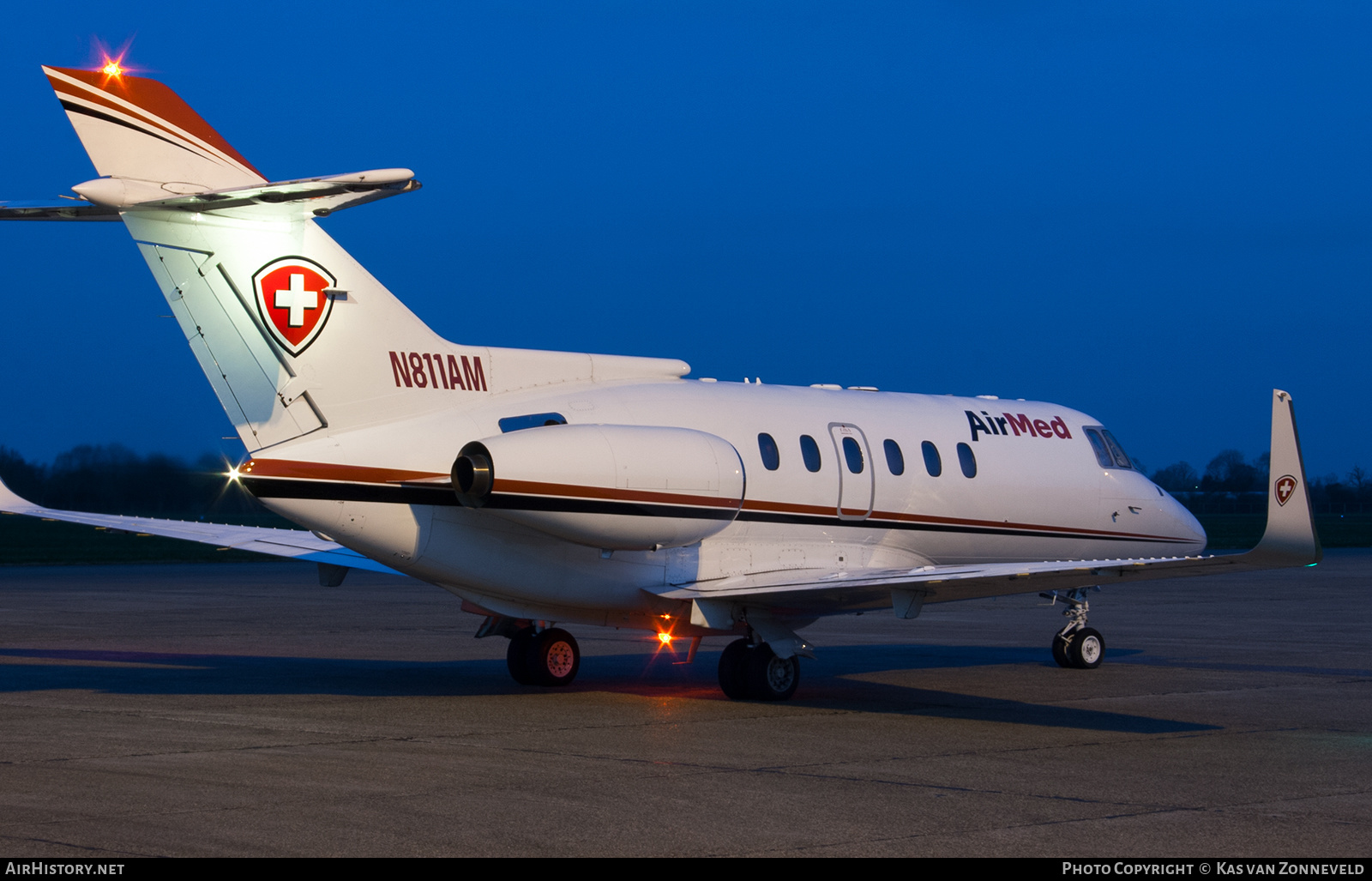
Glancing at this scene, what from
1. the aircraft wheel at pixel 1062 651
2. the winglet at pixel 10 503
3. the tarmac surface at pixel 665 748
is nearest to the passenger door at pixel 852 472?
the tarmac surface at pixel 665 748

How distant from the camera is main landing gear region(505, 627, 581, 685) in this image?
53.5 feet

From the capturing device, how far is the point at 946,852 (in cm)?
797

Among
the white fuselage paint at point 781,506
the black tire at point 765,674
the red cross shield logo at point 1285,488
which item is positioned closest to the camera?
the red cross shield logo at point 1285,488

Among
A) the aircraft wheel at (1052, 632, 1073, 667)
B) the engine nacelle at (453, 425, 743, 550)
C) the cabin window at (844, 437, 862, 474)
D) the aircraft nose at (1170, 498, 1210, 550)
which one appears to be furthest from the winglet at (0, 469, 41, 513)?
the aircraft nose at (1170, 498, 1210, 550)

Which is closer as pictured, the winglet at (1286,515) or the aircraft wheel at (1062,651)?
the winglet at (1286,515)

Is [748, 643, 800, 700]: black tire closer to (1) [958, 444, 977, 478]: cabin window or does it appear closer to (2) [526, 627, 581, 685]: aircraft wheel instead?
(2) [526, 627, 581, 685]: aircraft wheel

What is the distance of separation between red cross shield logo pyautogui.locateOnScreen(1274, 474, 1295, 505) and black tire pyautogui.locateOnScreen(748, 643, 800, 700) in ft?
17.5

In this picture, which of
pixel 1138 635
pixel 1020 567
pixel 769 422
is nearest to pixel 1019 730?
pixel 1020 567

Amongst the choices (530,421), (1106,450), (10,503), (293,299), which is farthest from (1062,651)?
(10,503)

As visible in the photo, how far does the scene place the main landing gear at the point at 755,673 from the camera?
49.5 feet

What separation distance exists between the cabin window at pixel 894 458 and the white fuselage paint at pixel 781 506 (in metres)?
0.06

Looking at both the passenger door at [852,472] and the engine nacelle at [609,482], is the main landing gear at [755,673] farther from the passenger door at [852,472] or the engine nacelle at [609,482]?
the passenger door at [852,472]

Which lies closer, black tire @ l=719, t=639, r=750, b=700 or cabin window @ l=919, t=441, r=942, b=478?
black tire @ l=719, t=639, r=750, b=700

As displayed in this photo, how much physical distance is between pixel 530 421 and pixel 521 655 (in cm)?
338
